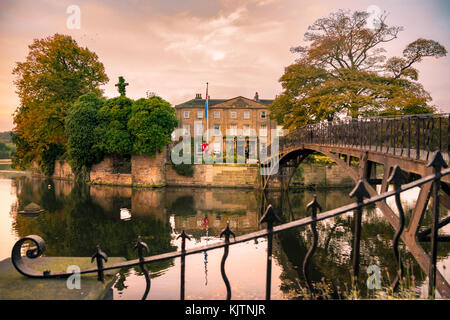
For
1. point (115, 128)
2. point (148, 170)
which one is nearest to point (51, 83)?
point (115, 128)

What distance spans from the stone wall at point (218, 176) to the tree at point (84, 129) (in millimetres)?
8358

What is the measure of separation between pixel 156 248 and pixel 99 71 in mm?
29360

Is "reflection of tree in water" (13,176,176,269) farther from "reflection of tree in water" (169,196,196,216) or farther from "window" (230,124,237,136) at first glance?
"window" (230,124,237,136)

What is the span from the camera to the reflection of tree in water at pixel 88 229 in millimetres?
11672

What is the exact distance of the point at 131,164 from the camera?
3108 centimetres

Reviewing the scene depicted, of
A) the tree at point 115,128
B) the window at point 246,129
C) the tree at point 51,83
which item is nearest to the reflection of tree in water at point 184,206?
the tree at point 115,128

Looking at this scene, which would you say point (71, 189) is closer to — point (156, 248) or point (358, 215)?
point (156, 248)

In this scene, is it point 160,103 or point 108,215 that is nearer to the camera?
point 108,215

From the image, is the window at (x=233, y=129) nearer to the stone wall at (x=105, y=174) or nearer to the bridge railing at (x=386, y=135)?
the stone wall at (x=105, y=174)

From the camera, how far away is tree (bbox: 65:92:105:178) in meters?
29.8

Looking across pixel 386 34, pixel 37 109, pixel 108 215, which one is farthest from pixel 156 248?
pixel 37 109

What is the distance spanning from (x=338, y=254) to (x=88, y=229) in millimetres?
11894

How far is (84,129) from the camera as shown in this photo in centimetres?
3003

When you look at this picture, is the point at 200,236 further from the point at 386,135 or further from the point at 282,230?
the point at 282,230
